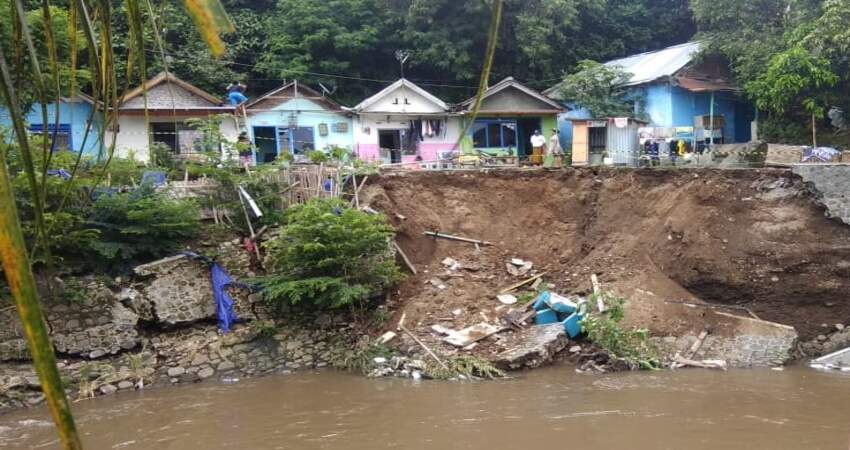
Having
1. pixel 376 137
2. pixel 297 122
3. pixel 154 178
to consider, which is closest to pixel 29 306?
pixel 154 178

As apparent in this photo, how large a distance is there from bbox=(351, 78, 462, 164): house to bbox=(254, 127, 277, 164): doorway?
8.11 feet

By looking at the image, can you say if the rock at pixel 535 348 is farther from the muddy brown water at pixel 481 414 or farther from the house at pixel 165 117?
the house at pixel 165 117

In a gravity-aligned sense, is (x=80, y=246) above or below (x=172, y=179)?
below

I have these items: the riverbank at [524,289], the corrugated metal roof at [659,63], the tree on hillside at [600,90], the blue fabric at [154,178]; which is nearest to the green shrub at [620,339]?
the riverbank at [524,289]

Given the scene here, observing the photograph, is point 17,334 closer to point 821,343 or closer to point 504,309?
point 504,309

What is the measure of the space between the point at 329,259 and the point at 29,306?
32.9ft

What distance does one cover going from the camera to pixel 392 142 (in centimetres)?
2042

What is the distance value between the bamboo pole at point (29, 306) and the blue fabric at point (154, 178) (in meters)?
12.0

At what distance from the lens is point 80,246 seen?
1049 cm

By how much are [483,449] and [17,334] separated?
720 centimetres

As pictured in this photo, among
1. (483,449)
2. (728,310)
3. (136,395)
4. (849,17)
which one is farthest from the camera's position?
(849,17)

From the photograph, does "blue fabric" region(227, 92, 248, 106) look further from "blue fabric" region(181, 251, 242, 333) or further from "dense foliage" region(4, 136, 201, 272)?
"blue fabric" region(181, 251, 242, 333)

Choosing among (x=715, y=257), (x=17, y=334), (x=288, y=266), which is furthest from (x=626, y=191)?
(x=17, y=334)

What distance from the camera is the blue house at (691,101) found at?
19438 mm
